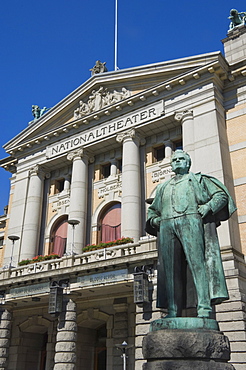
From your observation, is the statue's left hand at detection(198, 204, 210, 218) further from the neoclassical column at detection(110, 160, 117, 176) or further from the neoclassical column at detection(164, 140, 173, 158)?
the neoclassical column at detection(110, 160, 117, 176)

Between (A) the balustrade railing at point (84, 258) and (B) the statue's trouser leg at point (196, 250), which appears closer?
(B) the statue's trouser leg at point (196, 250)

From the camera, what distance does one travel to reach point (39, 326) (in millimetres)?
26172

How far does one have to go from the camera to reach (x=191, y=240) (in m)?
7.09

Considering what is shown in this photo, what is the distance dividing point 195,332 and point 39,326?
22.2m

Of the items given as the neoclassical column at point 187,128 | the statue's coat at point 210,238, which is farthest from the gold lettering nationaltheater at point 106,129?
the statue's coat at point 210,238

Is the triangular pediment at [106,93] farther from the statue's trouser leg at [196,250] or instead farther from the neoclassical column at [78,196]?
the statue's trouser leg at [196,250]

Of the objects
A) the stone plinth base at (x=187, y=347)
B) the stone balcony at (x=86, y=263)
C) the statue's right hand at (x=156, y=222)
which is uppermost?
the stone balcony at (x=86, y=263)

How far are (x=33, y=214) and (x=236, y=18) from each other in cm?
1963

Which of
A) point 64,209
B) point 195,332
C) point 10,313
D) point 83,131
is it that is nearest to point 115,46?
point 83,131

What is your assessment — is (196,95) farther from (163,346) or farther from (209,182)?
(163,346)

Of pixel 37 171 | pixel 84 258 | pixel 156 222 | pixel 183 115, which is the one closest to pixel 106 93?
pixel 183 115

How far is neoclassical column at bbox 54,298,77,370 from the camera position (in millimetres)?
20125

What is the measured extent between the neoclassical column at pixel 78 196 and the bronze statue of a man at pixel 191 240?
60.4 ft

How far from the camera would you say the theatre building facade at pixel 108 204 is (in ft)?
66.4
